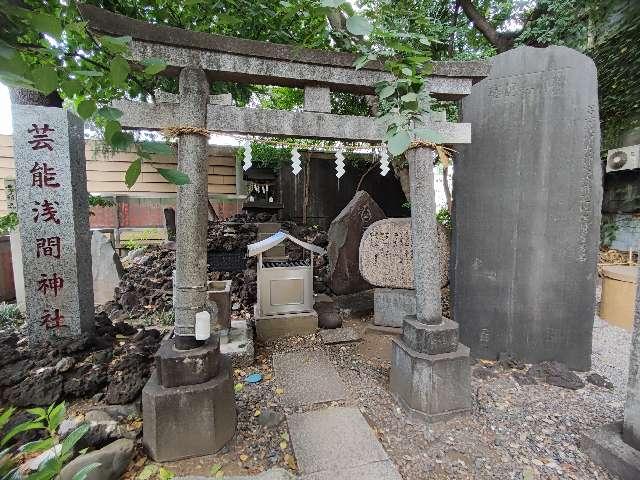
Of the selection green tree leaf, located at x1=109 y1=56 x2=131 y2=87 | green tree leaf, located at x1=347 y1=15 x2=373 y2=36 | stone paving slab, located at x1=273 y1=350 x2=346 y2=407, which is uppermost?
green tree leaf, located at x1=347 y1=15 x2=373 y2=36

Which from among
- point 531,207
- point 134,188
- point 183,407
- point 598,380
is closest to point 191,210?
point 183,407

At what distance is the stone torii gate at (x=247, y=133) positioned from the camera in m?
2.72

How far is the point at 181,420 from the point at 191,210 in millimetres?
1858

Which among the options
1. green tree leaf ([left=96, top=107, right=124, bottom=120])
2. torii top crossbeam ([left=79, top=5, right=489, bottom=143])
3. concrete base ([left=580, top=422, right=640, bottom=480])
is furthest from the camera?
torii top crossbeam ([left=79, top=5, right=489, bottom=143])

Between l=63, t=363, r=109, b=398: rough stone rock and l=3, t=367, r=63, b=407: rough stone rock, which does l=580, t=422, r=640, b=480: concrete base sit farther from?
l=3, t=367, r=63, b=407: rough stone rock

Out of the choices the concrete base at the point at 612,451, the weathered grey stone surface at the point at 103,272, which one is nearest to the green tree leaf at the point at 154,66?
the concrete base at the point at 612,451

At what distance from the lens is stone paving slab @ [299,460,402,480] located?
2.59 m

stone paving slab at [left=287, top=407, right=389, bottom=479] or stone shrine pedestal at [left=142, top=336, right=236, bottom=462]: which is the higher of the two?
Result: stone shrine pedestal at [left=142, top=336, right=236, bottom=462]

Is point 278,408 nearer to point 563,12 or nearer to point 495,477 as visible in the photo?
point 495,477

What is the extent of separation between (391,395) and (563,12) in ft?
30.2

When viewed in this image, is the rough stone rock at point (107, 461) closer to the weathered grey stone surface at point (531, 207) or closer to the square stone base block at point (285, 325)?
the square stone base block at point (285, 325)

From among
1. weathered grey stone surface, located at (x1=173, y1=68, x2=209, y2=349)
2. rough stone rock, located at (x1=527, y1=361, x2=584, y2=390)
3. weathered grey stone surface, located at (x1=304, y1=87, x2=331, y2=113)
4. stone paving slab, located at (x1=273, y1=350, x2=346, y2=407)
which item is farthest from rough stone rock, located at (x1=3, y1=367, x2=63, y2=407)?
rough stone rock, located at (x1=527, y1=361, x2=584, y2=390)

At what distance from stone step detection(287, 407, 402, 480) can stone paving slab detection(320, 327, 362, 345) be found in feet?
6.15

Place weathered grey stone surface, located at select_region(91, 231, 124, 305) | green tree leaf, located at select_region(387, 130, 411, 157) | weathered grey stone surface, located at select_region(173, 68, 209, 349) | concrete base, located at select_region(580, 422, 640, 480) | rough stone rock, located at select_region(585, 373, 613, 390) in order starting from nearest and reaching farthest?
green tree leaf, located at select_region(387, 130, 411, 157)
concrete base, located at select_region(580, 422, 640, 480)
weathered grey stone surface, located at select_region(173, 68, 209, 349)
rough stone rock, located at select_region(585, 373, 613, 390)
weathered grey stone surface, located at select_region(91, 231, 124, 305)
